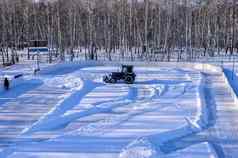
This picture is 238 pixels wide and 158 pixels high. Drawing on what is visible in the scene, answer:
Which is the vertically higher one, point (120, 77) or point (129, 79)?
point (120, 77)

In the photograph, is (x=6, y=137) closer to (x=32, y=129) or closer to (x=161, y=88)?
(x=32, y=129)

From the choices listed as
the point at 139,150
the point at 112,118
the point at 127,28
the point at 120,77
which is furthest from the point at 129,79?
the point at 127,28

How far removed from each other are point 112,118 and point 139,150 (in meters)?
4.97

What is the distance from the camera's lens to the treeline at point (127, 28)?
49875 millimetres

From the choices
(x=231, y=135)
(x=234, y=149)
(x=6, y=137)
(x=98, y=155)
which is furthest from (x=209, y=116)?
(x=6, y=137)

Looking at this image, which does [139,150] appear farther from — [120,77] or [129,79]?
[120,77]

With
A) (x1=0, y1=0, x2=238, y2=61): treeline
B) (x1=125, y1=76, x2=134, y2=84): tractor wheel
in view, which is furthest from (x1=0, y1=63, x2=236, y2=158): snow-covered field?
(x1=0, y1=0, x2=238, y2=61): treeline

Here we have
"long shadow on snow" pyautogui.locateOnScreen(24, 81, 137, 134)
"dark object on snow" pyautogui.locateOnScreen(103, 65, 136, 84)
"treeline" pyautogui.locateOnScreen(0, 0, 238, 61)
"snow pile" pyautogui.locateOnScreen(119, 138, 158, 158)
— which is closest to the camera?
"snow pile" pyautogui.locateOnScreen(119, 138, 158, 158)

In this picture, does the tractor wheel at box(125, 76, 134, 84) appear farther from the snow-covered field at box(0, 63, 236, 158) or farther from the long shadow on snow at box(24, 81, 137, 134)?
the long shadow on snow at box(24, 81, 137, 134)

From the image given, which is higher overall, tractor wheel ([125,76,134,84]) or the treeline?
the treeline

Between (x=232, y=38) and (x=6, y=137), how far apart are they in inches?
1538

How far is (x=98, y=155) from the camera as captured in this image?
12.6m

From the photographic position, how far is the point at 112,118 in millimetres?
17594

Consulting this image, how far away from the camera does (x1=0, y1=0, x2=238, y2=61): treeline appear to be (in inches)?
1964
